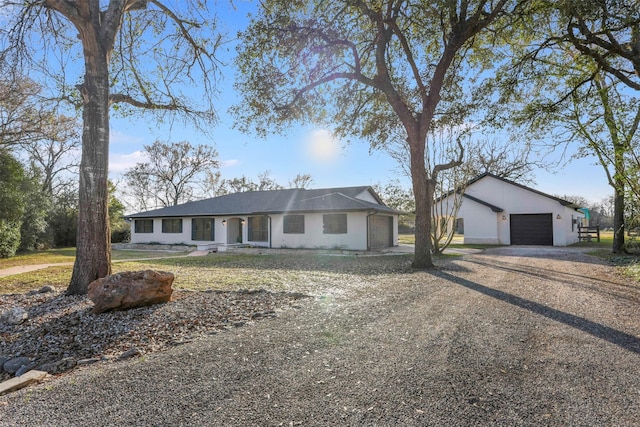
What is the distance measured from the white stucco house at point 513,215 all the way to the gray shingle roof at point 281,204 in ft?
20.4

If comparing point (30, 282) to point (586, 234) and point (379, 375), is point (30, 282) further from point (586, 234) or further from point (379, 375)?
point (586, 234)

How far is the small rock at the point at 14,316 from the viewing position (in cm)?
502

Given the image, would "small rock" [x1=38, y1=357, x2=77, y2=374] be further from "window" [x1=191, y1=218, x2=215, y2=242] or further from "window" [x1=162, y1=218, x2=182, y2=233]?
"window" [x1=162, y1=218, x2=182, y2=233]

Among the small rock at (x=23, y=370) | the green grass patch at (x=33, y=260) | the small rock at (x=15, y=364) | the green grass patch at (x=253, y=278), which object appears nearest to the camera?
the small rock at (x=23, y=370)

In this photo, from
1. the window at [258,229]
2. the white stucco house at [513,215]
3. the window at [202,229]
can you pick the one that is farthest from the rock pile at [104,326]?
the white stucco house at [513,215]

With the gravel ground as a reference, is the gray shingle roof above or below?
above

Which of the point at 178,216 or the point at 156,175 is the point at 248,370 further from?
the point at 156,175

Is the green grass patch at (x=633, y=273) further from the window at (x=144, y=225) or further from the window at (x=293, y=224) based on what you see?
the window at (x=144, y=225)

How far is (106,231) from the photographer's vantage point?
6.79 meters

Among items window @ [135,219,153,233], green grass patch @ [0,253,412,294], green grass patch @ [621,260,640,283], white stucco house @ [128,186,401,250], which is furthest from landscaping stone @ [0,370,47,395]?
window @ [135,219,153,233]

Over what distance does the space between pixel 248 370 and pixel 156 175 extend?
35694 millimetres

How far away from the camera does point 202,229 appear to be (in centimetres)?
2227

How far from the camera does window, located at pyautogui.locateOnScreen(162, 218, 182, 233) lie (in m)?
22.9

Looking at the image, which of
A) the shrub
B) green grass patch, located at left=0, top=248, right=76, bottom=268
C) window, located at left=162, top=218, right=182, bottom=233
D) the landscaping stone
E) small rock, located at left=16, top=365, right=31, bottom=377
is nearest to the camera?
the landscaping stone
